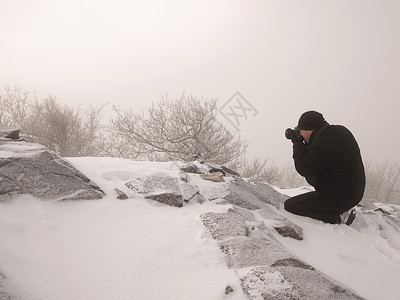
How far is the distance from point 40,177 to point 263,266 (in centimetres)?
201

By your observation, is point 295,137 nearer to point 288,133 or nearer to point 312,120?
point 288,133

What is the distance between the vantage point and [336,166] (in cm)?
279

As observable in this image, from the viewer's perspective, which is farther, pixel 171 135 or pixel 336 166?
pixel 171 135

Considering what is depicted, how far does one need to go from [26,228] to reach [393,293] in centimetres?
269

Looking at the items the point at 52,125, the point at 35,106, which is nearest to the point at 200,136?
the point at 52,125

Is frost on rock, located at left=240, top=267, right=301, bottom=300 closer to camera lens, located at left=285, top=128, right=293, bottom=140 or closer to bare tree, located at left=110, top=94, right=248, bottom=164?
camera lens, located at left=285, top=128, right=293, bottom=140

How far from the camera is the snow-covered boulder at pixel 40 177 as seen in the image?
6.78ft

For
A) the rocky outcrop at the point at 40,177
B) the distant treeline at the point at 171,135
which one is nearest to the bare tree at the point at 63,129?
the distant treeline at the point at 171,135

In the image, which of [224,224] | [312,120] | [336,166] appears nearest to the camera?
[224,224]

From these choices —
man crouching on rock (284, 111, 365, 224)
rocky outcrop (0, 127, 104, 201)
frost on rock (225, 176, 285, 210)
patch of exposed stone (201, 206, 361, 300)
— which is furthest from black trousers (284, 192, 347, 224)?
rocky outcrop (0, 127, 104, 201)

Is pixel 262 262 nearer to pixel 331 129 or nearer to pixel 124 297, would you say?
pixel 124 297

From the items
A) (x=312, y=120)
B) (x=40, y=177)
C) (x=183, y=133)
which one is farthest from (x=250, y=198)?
(x=183, y=133)

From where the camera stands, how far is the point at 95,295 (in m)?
1.30

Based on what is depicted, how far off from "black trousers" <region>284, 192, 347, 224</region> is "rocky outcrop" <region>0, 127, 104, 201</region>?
233cm
